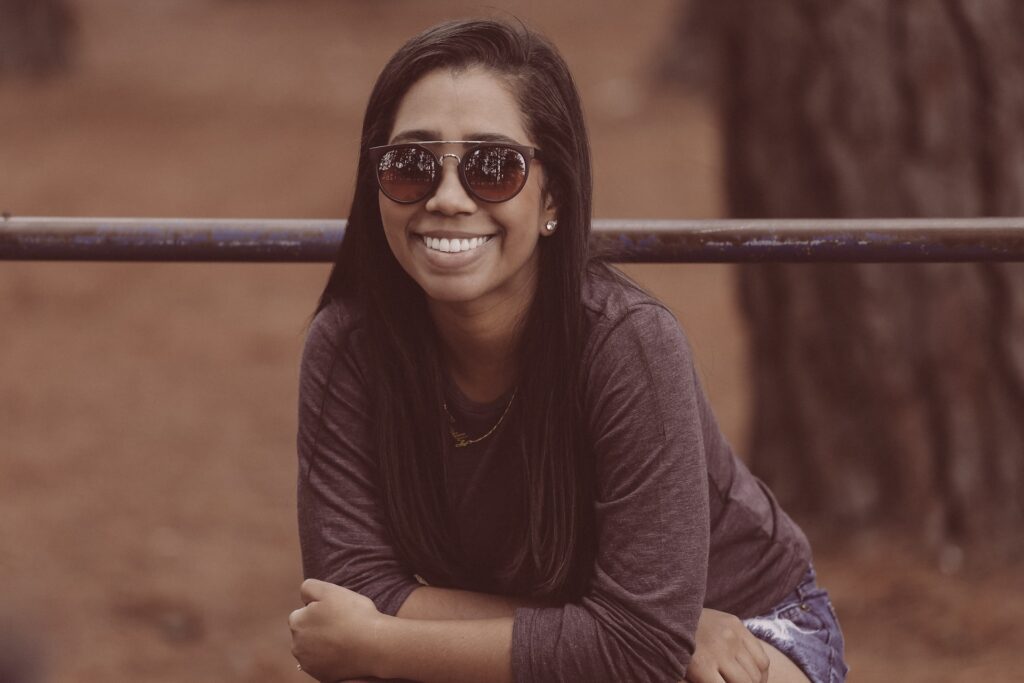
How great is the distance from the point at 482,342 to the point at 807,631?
2.38ft

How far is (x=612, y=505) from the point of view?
2.02 metres

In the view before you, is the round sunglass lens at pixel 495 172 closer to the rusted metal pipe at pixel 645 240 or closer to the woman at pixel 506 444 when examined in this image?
the woman at pixel 506 444

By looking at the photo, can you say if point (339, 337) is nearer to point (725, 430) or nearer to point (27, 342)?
point (725, 430)

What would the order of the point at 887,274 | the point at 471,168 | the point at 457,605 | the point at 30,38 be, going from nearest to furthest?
the point at 471,168 → the point at 457,605 → the point at 887,274 → the point at 30,38

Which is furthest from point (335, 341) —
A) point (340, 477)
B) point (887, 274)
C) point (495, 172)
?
point (887, 274)

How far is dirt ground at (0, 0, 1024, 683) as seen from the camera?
4.23m

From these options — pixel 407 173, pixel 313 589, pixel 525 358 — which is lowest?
pixel 313 589

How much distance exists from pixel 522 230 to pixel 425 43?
325mm

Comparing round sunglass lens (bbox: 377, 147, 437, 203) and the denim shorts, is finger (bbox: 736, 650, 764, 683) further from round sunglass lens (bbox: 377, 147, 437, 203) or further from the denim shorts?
round sunglass lens (bbox: 377, 147, 437, 203)

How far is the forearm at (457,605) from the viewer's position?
208 cm

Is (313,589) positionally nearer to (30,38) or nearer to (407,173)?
(407,173)

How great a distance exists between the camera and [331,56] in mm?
15820

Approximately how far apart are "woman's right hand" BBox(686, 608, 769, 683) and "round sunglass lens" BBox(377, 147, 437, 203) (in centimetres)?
77

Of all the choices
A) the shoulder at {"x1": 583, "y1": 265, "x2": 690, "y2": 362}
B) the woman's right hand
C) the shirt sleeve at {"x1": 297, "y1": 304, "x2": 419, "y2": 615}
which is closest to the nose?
the shoulder at {"x1": 583, "y1": 265, "x2": 690, "y2": 362}
